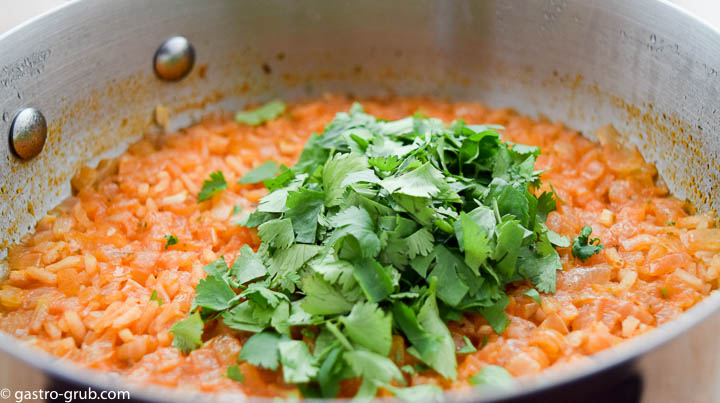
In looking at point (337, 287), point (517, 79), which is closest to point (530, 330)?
point (337, 287)

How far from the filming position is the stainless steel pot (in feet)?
7.97

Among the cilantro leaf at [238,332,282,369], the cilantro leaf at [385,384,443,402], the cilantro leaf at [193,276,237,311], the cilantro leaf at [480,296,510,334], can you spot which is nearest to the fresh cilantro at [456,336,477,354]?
the cilantro leaf at [480,296,510,334]

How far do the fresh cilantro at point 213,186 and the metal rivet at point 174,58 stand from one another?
64cm

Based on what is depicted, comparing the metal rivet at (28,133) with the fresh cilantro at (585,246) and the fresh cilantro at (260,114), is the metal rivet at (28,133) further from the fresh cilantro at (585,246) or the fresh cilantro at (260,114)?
the fresh cilantro at (585,246)

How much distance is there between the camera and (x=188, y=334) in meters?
1.96

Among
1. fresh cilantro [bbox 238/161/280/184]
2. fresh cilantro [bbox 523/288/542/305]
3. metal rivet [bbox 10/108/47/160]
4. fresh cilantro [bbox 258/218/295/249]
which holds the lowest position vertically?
fresh cilantro [bbox 523/288/542/305]

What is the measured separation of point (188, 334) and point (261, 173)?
0.88 m

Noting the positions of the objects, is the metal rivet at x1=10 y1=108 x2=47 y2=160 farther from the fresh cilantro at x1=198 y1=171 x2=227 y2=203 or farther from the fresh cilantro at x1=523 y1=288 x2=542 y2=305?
the fresh cilantro at x1=523 y1=288 x2=542 y2=305

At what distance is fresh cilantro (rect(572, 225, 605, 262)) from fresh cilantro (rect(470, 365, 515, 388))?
62cm

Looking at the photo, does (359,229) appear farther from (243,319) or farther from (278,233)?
(243,319)

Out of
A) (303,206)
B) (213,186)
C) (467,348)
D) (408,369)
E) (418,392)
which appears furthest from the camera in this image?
(213,186)

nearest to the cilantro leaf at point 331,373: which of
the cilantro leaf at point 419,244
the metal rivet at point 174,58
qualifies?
the cilantro leaf at point 419,244

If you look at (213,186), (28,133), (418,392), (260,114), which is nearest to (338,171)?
(213,186)

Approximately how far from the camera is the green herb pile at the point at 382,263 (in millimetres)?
1788
